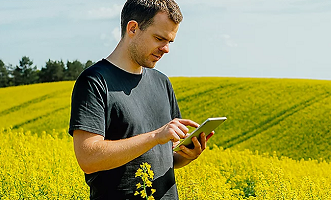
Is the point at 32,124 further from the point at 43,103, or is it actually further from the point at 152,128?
the point at 152,128

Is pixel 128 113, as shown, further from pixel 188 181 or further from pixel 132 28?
pixel 188 181

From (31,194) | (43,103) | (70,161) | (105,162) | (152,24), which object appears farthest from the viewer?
(43,103)

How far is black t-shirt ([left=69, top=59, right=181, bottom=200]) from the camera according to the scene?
2320 mm

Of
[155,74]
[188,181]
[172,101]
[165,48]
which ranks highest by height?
[165,48]

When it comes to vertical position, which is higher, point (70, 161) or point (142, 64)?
point (142, 64)

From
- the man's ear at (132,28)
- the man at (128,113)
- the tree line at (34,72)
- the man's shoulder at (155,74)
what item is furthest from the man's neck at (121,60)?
the tree line at (34,72)

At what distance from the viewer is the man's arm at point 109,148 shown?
2.21 m

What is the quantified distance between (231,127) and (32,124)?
899 cm

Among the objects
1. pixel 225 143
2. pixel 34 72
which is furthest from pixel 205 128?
pixel 34 72

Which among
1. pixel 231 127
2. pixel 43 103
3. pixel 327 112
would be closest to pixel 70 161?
pixel 231 127

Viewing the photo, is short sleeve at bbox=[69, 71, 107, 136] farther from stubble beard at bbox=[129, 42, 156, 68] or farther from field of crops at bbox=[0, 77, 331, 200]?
field of crops at bbox=[0, 77, 331, 200]

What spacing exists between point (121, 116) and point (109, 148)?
249 mm

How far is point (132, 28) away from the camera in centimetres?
249

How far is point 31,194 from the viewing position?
516 centimetres
